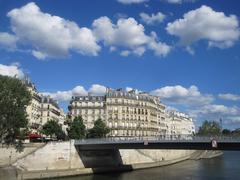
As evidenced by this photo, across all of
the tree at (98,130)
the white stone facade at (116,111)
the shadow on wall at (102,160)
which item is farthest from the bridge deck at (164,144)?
the white stone facade at (116,111)

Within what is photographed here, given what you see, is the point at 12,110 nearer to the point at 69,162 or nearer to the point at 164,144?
the point at 69,162

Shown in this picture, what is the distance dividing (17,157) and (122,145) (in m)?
17.1

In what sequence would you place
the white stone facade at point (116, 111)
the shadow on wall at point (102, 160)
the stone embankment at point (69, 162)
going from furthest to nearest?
the white stone facade at point (116, 111) → the shadow on wall at point (102, 160) → the stone embankment at point (69, 162)

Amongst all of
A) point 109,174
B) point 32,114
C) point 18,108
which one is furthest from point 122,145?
point 32,114

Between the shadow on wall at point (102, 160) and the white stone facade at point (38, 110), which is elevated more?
the white stone facade at point (38, 110)

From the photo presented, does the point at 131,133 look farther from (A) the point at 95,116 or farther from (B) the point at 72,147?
(B) the point at 72,147

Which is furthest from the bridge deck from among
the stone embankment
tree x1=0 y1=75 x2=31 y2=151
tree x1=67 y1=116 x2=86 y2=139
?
tree x1=67 y1=116 x2=86 y2=139

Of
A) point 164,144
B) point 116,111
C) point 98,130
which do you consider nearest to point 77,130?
point 98,130

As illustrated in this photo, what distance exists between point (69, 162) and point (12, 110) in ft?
46.9

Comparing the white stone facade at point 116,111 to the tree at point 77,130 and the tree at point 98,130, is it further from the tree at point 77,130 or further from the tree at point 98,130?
the tree at point 77,130

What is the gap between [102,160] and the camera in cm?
8056

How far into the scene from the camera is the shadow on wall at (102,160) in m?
76.9

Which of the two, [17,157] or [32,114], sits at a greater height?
[32,114]

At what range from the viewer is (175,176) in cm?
6819
